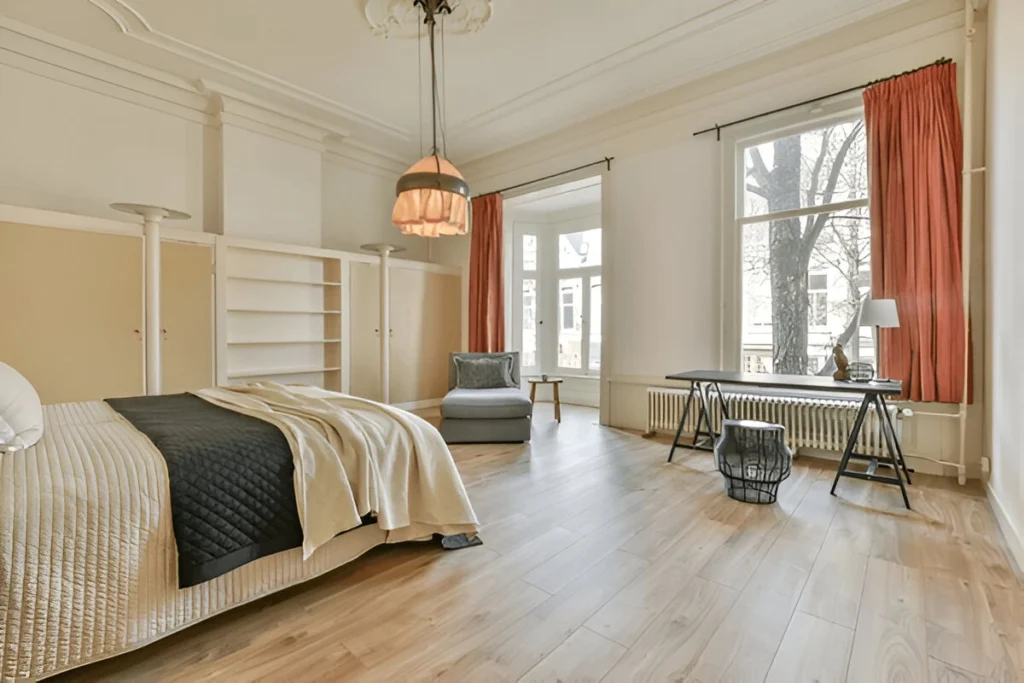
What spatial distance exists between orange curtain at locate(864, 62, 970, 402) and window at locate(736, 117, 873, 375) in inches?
9.9

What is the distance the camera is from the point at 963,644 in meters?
1.40

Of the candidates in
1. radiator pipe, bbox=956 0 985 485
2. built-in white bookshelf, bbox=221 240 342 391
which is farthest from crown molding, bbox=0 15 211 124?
radiator pipe, bbox=956 0 985 485

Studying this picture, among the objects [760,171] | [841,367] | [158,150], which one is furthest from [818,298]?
[158,150]

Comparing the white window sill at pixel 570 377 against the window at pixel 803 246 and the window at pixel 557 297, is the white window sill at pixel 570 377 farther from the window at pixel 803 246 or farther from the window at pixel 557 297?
the window at pixel 803 246

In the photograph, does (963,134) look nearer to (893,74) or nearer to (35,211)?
(893,74)

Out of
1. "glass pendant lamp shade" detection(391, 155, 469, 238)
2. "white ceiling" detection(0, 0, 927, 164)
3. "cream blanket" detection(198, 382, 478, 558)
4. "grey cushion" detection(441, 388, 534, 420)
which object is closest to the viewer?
"cream blanket" detection(198, 382, 478, 558)

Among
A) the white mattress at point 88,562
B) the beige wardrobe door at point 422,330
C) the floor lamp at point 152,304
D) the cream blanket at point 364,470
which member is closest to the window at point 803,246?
the cream blanket at point 364,470

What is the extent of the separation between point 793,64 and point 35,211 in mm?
5770

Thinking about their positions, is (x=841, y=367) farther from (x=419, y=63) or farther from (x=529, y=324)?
(x=529, y=324)

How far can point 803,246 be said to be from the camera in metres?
3.71

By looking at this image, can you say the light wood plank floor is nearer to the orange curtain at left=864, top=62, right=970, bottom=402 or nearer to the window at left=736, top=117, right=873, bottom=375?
the orange curtain at left=864, top=62, right=970, bottom=402

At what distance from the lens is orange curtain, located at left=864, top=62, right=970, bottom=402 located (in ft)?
9.62

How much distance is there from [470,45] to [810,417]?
12.8 ft

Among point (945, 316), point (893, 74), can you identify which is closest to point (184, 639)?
point (945, 316)
